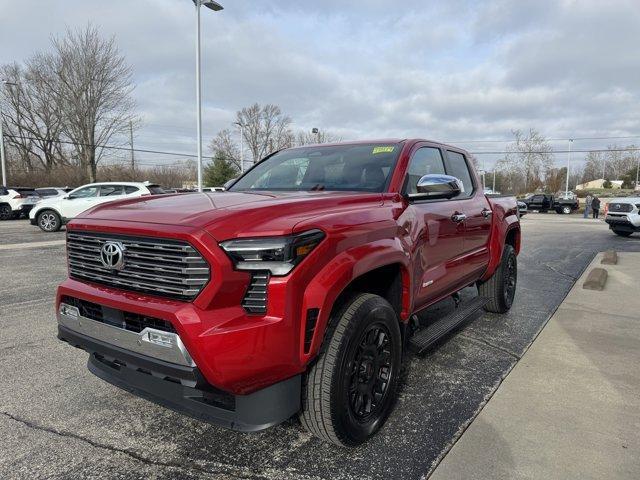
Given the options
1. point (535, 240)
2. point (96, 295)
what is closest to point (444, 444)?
point (96, 295)

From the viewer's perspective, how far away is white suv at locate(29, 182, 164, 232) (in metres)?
15.1

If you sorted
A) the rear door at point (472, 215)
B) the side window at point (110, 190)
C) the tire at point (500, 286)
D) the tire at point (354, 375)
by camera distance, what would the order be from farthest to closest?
the side window at point (110, 190) < the tire at point (500, 286) < the rear door at point (472, 215) < the tire at point (354, 375)

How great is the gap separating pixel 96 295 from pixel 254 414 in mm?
1045

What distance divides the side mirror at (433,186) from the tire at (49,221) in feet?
49.7

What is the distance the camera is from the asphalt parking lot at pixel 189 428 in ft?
8.00

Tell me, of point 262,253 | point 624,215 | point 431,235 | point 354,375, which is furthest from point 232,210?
point 624,215

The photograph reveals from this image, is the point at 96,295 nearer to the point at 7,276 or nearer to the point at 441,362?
the point at 441,362

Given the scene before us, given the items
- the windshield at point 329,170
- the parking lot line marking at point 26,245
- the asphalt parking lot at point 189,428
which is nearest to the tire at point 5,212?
the parking lot line marking at point 26,245

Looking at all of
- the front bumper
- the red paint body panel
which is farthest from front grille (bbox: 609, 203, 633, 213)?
the front bumper

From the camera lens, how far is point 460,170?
4625 millimetres

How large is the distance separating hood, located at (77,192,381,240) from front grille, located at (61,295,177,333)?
0.46 meters

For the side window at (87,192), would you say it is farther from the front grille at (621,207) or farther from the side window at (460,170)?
the front grille at (621,207)

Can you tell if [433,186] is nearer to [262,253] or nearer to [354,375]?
[354,375]

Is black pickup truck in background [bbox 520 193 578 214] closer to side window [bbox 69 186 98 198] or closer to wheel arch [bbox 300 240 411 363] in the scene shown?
side window [bbox 69 186 98 198]
